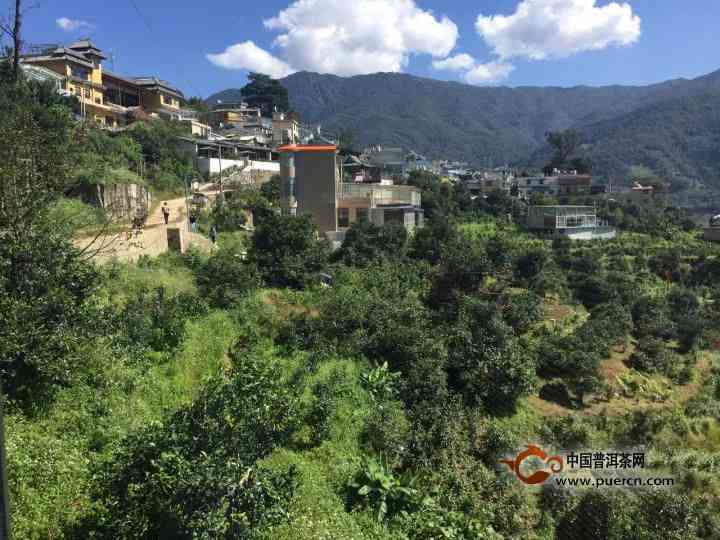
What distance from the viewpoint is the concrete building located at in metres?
34.0

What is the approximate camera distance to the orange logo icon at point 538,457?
10.4m

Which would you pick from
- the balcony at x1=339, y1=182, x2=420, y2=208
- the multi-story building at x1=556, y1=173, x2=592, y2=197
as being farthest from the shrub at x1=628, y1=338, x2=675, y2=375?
the multi-story building at x1=556, y1=173, x2=592, y2=197

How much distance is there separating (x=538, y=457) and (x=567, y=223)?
88.5 feet

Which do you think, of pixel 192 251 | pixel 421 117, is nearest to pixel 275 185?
pixel 192 251

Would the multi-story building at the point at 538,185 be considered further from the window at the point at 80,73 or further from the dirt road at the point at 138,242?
the dirt road at the point at 138,242

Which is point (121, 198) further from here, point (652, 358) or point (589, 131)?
point (589, 131)

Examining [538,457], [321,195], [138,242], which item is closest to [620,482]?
[538,457]

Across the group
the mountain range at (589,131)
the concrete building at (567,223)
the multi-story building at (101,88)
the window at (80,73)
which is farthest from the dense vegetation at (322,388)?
the mountain range at (589,131)

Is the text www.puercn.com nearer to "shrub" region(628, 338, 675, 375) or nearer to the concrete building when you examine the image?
"shrub" region(628, 338, 675, 375)

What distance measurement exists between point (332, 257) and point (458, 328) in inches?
305

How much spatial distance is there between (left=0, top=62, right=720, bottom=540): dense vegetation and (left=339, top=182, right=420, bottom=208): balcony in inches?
217

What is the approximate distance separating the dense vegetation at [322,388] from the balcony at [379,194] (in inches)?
217

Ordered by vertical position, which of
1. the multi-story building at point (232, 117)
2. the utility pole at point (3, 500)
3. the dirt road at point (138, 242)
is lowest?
the utility pole at point (3, 500)

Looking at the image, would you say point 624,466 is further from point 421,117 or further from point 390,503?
point 421,117
